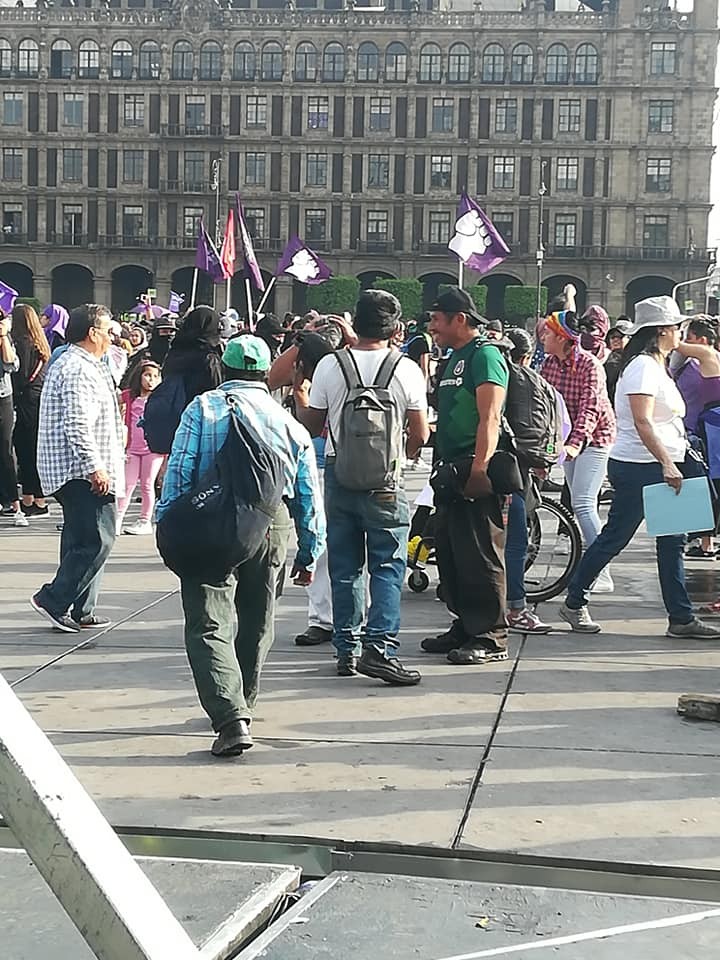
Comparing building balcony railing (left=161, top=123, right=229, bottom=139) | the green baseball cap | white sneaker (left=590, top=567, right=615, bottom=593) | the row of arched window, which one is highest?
the row of arched window

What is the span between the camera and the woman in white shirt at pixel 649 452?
7434 mm

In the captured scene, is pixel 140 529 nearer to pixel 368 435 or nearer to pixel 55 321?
pixel 55 321

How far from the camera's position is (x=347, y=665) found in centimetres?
675

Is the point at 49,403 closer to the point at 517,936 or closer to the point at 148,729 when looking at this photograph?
the point at 148,729

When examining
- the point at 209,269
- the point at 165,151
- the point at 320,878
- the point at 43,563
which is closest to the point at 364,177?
the point at 165,151

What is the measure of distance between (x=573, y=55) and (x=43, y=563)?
77961 millimetres

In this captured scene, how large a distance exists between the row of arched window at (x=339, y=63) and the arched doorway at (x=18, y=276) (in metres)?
11.1

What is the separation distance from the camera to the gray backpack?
21.4ft

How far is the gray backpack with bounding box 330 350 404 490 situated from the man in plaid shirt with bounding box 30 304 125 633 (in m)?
1.52

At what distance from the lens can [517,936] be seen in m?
3.73

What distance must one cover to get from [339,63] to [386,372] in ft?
264

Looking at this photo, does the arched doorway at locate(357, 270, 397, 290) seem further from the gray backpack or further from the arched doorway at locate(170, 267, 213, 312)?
the gray backpack

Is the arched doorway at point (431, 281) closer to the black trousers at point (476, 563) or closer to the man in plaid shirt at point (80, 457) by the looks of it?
the man in plaid shirt at point (80, 457)

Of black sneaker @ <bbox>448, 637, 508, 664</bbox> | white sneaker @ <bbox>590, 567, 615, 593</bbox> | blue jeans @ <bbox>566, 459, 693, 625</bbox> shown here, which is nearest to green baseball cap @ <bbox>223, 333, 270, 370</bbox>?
black sneaker @ <bbox>448, 637, 508, 664</bbox>
